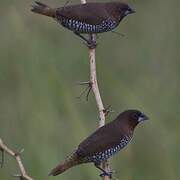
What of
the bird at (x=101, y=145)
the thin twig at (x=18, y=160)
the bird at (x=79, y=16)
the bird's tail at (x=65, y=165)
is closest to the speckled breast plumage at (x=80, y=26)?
the bird at (x=79, y=16)

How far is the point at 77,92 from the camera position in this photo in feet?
23.0

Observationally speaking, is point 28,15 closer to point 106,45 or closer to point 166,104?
point 106,45

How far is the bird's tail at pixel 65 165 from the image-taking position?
438 centimetres

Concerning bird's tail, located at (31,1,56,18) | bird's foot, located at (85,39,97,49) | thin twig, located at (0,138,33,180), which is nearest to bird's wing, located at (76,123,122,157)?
bird's foot, located at (85,39,97,49)

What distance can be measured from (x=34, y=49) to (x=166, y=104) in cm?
105

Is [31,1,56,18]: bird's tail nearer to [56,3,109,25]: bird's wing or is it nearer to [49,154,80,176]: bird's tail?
[56,3,109,25]: bird's wing

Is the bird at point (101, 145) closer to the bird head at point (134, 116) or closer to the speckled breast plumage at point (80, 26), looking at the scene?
the bird head at point (134, 116)

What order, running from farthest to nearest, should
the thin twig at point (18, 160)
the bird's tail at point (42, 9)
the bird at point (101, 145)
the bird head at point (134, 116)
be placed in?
the bird head at point (134, 116), the bird's tail at point (42, 9), the bird at point (101, 145), the thin twig at point (18, 160)

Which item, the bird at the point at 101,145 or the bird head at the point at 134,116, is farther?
the bird head at the point at 134,116

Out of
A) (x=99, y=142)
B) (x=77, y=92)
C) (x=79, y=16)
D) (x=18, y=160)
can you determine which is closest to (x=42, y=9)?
(x=79, y=16)

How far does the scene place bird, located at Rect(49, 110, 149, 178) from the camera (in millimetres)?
4520

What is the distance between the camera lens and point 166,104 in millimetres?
6031

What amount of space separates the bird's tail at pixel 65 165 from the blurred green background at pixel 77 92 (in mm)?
892

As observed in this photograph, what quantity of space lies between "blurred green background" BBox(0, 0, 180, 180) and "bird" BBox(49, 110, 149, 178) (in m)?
0.74
